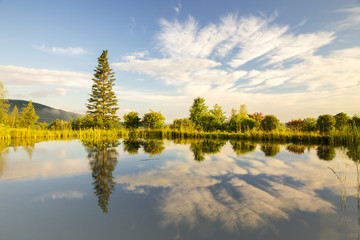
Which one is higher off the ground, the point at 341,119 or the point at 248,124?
the point at 341,119

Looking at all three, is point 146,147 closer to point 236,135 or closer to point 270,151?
point 270,151

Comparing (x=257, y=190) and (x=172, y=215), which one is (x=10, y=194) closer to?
(x=172, y=215)

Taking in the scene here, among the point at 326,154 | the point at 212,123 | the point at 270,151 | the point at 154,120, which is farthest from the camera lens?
the point at 154,120

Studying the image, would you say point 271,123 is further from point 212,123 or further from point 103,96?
point 103,96

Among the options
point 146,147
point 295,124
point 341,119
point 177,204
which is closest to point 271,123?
point 295,124

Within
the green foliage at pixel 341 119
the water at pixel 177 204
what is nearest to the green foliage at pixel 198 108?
the green foliage at pixel 341 119

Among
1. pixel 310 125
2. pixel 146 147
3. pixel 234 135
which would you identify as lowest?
pixel 146 147

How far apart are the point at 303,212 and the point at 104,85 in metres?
28.1

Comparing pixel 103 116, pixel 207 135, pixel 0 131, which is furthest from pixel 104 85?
pixel 207 135

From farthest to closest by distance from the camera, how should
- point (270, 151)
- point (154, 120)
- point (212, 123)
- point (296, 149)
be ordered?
point (154, 120), point (212, 123), point (296, 149), point (270, 151)

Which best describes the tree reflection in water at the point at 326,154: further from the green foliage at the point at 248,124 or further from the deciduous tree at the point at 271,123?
the green foliage at the point at 248,124

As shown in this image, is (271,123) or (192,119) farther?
(192,119)

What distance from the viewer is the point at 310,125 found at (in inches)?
543

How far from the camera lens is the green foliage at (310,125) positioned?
13.6 metres
